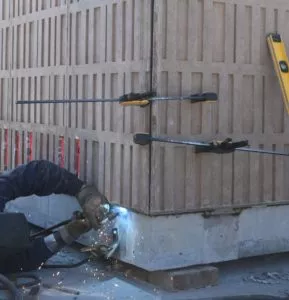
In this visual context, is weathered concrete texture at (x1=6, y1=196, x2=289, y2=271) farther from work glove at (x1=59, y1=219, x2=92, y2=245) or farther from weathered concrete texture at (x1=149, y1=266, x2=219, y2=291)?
work glove at (x1=59, y1=219, x2=92, y2=245)

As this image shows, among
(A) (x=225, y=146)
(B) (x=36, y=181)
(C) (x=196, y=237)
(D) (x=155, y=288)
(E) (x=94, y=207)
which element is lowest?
(D) (x=155, y=288)

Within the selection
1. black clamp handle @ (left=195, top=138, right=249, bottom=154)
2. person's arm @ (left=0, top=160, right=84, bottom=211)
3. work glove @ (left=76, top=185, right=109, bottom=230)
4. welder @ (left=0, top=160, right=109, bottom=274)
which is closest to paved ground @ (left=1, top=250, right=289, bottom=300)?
welder @ (left=0, top=160, right=109, bottom=274)

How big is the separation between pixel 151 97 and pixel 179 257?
1.33 metres

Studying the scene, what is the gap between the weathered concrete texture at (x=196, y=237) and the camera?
5.32 metres

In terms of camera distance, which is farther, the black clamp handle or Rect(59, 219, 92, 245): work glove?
Rect(59, 219, 92, 245): work glove

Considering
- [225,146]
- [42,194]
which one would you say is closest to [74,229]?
[42,194]

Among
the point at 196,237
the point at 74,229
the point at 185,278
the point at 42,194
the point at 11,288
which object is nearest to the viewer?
the point at 11,288

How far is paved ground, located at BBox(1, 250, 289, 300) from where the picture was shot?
5.09 metres

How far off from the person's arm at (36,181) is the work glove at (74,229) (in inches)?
12.7

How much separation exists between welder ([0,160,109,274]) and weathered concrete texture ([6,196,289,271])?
30cm

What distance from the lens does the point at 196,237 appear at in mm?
5500

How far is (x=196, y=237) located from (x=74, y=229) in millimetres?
1035

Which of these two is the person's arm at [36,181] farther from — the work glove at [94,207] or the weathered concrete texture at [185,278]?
the weathered concrete texture at [185,278]

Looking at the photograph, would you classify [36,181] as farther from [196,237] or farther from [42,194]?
[196,237]
